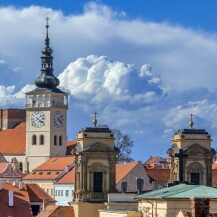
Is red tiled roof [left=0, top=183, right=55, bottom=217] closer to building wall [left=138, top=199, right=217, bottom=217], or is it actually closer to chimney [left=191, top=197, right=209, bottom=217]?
building wall [left=138, top=199, right=217, bottom=217]

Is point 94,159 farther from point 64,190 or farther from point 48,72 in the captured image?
point 48,72

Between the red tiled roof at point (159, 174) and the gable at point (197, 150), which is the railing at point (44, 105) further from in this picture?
the gable at point (197, 150)

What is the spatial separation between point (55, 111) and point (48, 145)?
5.52m

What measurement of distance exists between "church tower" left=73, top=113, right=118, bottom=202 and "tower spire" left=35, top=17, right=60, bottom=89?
3919 inches

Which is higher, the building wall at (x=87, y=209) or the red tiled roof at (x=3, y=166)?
the red tiled roof at (x=3, y=166)

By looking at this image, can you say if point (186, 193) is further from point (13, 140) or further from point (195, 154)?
point (13, 140)

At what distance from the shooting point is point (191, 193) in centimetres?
4975

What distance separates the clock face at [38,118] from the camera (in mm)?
177625

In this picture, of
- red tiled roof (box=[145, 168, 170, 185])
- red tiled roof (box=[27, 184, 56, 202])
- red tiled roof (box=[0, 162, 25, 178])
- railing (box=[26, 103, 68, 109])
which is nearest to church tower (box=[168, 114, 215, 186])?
red tiled roof (box=[27, 184, 56, 202])

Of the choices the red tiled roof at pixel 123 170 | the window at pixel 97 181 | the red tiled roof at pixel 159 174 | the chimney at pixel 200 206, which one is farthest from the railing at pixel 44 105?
the chimney at pixel 200 206

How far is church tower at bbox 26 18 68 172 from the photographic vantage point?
176 m

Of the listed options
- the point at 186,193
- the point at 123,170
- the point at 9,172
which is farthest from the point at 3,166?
the point at 186,193

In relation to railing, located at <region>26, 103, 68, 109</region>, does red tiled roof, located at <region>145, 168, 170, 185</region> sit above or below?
below

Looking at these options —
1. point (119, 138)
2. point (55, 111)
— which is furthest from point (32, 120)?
point (119, 138)
